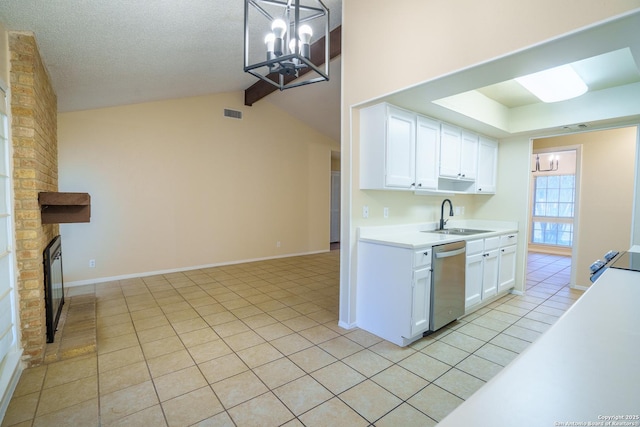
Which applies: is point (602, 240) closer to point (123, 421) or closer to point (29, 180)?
point (123, 421)

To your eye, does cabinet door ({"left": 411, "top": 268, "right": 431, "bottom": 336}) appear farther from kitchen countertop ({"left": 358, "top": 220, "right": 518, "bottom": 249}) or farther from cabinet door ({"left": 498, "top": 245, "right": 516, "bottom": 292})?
cabinet door ({"left": 498, "top": 245, "right": 516, "bottom": 292})

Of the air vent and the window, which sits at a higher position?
the air vent

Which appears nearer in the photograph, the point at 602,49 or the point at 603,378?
the point at 603,378

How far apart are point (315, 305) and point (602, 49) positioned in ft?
10.6

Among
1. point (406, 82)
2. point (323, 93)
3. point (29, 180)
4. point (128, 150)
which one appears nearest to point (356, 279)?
point (406, 82)

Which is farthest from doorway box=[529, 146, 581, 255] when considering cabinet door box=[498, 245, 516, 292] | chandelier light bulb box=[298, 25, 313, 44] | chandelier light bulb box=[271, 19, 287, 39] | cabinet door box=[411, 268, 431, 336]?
chandelier light bulb box=[271, 19, 287, 39]

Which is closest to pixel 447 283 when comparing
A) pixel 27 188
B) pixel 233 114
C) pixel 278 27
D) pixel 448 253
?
pixel 448 253

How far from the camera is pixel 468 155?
3689 millimetres

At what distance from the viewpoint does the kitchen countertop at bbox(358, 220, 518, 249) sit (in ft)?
8.70

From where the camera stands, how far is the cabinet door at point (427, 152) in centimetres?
307

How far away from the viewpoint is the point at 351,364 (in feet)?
7.53

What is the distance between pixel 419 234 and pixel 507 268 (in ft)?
4.88

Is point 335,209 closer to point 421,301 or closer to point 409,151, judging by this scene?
point 409,151

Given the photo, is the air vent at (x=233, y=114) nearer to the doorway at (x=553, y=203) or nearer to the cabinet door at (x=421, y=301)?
the cabinet door at (x=421, y=301)
